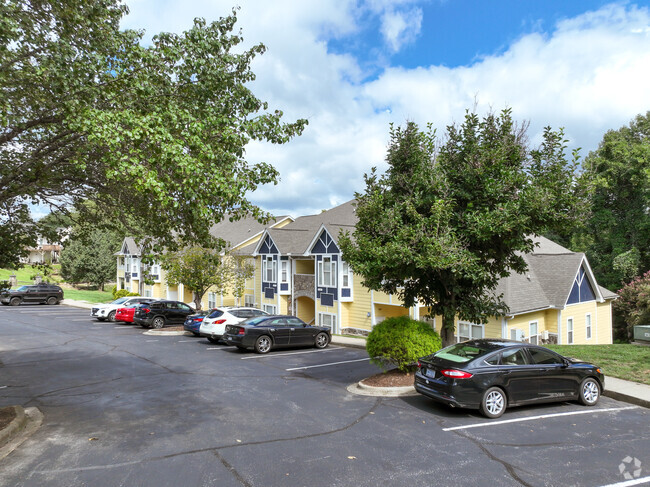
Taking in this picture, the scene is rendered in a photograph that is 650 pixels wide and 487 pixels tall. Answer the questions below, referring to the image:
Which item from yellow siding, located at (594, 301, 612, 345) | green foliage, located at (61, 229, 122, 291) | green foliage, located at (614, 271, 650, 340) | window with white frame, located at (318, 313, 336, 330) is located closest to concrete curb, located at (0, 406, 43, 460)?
window with white frame, located at (318, 313, 336, 330)

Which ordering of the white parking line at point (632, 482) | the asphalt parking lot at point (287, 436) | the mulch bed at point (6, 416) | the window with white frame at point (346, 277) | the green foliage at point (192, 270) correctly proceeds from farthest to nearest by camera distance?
1. the window with white frame at point (346, 277)
2. the green foliage at point (192, 270)
3. the mulch bed at point (6, 416)
4. the asphalt parking lot at point (287, 436)
5. the white parking line at point (632, 482)

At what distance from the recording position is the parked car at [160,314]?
24.9 metres

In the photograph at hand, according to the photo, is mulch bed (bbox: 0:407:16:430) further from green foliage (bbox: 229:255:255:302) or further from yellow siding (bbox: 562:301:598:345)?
yellow siding (bbox: 562:301:598:345)

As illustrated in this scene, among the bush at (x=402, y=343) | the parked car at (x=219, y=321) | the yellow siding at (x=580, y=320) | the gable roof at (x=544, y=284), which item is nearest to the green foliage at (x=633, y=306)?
the gable roof at (x=544, y=284)

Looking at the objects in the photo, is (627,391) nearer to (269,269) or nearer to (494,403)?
(494,403)

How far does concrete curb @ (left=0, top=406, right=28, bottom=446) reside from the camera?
23.9 feet

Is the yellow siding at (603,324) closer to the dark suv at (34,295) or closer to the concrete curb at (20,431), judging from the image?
the concrete curb at (20,431)

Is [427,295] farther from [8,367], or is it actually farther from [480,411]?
[8,367]

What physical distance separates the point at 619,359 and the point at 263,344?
1178cm

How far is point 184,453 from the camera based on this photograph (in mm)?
6770

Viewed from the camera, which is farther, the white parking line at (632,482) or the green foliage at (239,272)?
the green foliage at (239,272)

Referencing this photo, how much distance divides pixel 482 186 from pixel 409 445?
6.23m

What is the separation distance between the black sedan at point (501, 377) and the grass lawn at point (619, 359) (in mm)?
2662

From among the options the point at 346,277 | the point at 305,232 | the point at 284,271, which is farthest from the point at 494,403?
the point at 305,232
